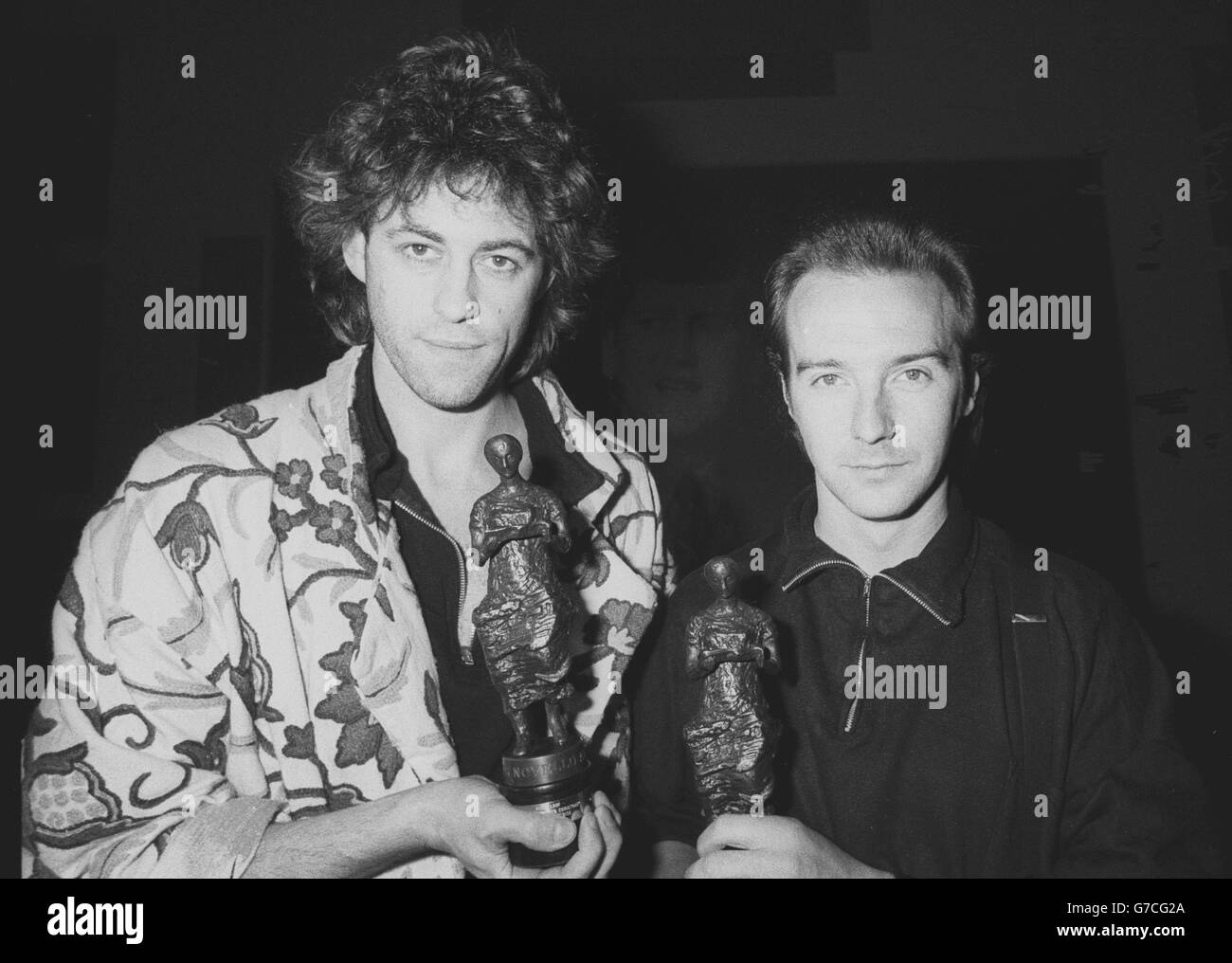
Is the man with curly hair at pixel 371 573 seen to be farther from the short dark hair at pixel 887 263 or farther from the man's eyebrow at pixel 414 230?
the short dark hair at pixel 887 263

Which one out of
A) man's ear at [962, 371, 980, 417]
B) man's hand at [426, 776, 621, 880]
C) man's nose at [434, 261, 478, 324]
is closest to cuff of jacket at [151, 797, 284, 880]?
man's hand at [426, 776, 621, 880]

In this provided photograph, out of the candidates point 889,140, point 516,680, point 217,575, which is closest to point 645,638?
point 516,680

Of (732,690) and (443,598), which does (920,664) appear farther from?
(443,598)

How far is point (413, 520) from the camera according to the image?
130 cm

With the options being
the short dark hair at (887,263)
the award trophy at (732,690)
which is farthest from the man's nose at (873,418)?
the award trophy at (732,690)

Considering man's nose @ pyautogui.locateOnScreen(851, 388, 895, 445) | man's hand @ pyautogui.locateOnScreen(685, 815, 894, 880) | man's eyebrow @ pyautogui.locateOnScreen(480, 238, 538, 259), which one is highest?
man's eyebrow @ pyautogui.locateOnScreen(480, 238, 538, 259)

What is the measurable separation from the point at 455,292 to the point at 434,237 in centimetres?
8

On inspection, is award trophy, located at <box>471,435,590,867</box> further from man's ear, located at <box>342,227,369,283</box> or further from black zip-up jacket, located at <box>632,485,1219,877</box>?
man's ear, located at <box>342,227,369,283</box>

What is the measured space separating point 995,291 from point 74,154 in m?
1.33

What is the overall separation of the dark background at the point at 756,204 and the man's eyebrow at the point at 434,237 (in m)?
0.22

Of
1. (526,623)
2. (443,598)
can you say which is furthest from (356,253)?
(526,623)

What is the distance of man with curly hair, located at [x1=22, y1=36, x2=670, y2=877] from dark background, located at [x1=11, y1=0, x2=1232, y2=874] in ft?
0.46

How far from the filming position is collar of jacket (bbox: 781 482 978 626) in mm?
1242

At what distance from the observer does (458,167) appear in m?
1.26
